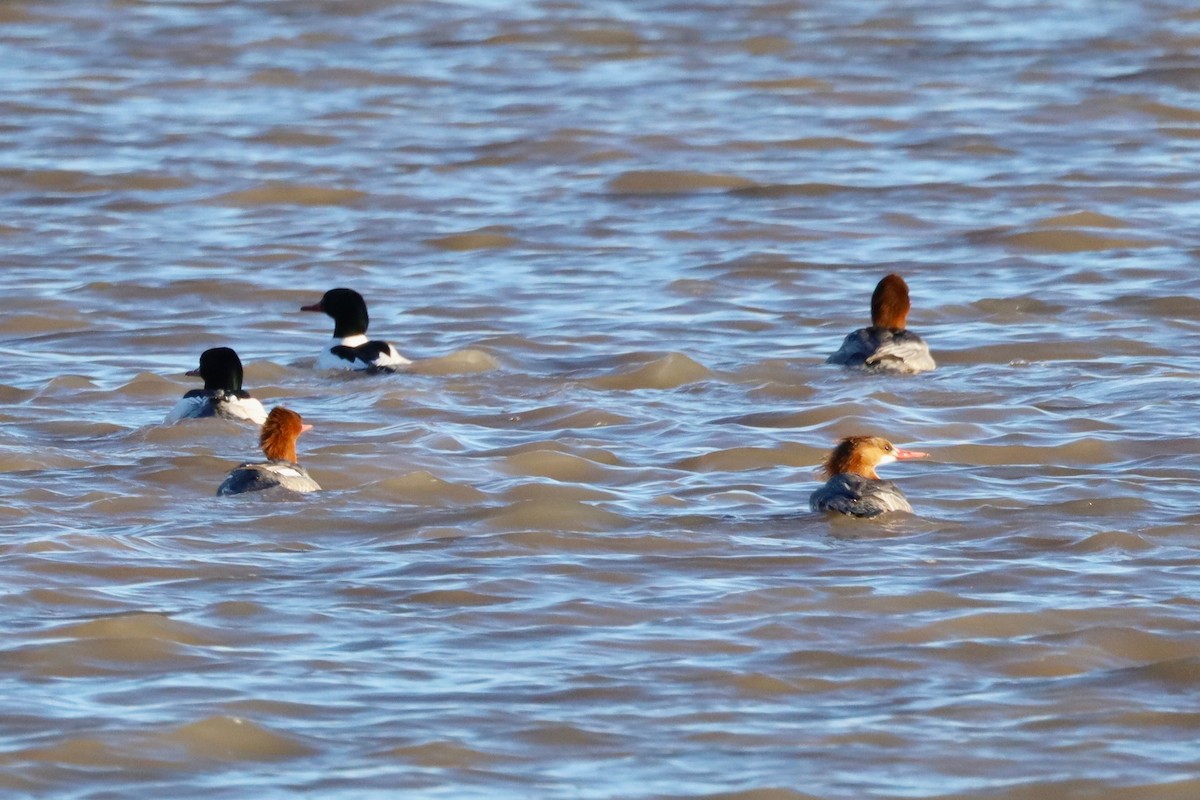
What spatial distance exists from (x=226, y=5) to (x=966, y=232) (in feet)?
49.7

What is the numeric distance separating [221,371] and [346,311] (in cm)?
206

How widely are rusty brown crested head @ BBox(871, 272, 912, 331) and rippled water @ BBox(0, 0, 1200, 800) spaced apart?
1.30 feet

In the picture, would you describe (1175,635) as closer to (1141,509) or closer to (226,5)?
(1141,509)

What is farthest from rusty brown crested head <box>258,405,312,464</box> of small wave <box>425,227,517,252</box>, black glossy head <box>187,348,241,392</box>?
small wave <box>425,227,517,252</box>

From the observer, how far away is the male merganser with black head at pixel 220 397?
12.1m

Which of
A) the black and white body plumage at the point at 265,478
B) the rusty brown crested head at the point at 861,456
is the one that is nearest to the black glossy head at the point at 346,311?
the black and white body plumage at the point at 265,478

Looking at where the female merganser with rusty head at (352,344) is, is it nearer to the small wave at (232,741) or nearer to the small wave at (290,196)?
the small wave at (290,196)

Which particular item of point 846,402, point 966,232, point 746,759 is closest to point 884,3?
point 966,232

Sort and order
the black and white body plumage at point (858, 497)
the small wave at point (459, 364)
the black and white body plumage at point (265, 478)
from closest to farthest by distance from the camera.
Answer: the black and white body plumage at point (858, 497), the black and white body plumage at point (265, 478), the small wave at point (459, 364)

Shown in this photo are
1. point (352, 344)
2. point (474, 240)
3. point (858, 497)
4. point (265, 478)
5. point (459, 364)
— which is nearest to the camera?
point (858, 497)

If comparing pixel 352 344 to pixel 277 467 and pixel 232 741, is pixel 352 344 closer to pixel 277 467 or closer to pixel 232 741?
pixel 277 467

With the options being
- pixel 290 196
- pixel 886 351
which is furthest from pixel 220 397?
pixel 290 196

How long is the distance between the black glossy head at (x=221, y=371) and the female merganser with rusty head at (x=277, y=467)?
1.34 meters

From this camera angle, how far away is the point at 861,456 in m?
10.2
